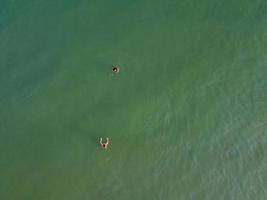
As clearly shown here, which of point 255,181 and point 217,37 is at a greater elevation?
point 217,37

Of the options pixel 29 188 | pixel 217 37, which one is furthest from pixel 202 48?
pixel 29 188

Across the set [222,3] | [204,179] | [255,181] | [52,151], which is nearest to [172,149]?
Answer: [204,179]

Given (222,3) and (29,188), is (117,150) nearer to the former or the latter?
(29,188)

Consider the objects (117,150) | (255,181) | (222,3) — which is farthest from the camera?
(222,3)

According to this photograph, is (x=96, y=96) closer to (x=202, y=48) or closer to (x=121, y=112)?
(x=121, y=112)

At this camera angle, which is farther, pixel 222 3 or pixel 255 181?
pixel 222 3

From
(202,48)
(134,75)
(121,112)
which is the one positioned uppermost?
(202,48)

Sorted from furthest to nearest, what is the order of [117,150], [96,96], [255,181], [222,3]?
[222,3] < [96,96] < [117,150] < [255,181]
